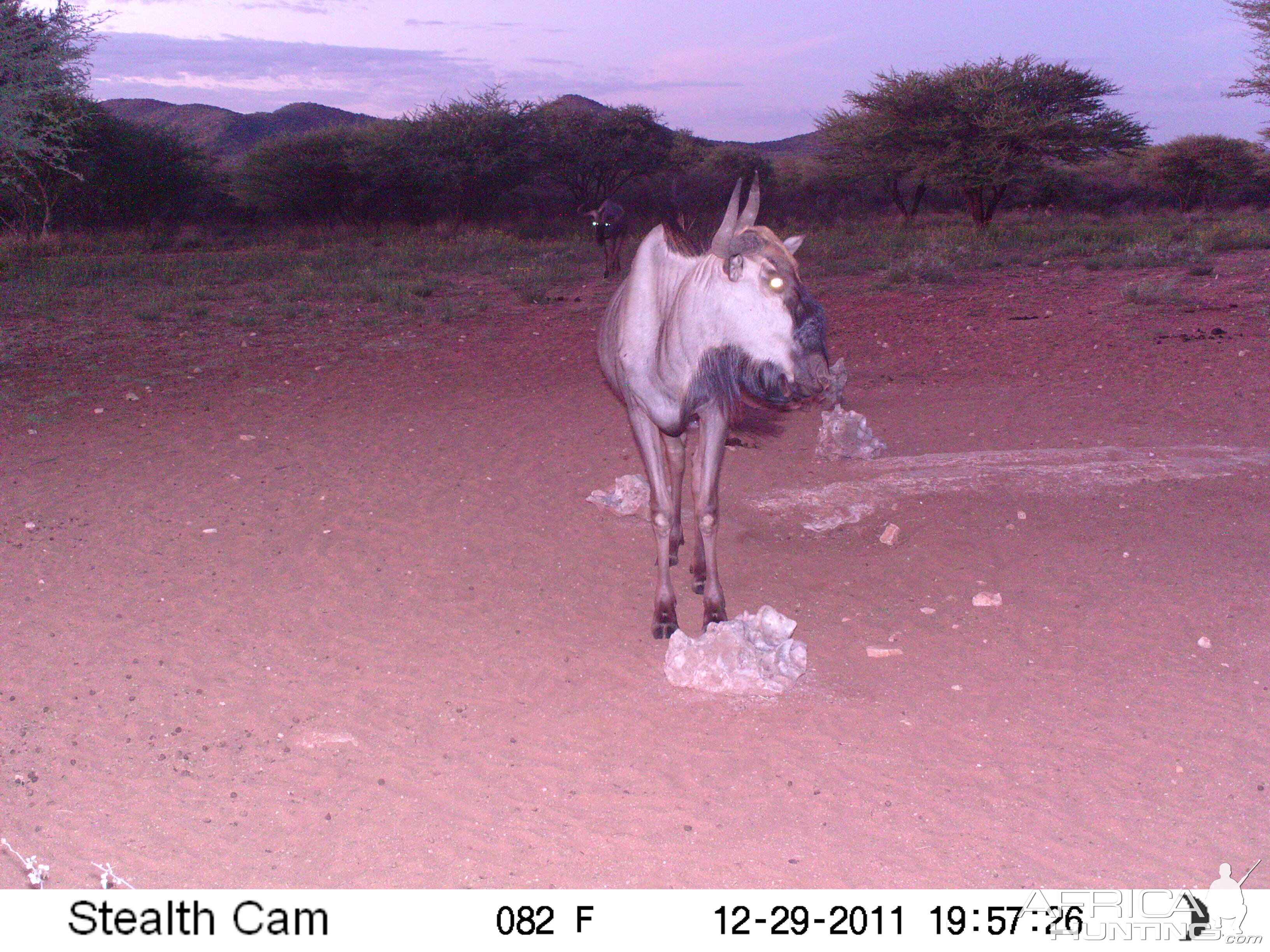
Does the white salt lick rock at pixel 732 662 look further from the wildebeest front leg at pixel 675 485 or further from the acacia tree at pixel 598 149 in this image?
the acacia tree at pixel 598 149

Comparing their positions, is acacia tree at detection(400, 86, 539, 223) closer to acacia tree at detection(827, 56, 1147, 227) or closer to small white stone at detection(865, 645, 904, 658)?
acacia tree at detection(827, 56, 1147, 227)

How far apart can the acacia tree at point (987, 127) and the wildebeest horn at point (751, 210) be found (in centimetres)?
2253

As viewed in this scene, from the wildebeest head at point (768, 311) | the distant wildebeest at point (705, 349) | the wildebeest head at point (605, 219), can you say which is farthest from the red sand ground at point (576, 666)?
the wildebeest head at point (605, 219)

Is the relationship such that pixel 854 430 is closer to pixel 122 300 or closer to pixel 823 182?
pixel 122 300

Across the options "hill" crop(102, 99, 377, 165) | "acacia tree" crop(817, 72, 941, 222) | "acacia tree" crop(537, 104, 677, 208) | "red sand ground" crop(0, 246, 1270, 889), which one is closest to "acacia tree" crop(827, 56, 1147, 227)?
"acacia tree" crop(817, 72, 941, 222)

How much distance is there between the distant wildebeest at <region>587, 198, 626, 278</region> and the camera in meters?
15.0

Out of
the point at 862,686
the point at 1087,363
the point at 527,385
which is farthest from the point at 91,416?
the point at 1087,363

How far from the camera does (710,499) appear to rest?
437cm

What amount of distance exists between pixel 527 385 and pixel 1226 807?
6820mm

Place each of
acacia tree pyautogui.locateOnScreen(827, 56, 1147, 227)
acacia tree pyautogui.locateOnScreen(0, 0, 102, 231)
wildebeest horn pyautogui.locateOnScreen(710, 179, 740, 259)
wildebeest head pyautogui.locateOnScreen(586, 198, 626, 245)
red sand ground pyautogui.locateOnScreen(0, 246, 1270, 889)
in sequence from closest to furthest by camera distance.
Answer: red sand ground pyautogui.locateOnScreen(0, 246, 1270, 889) → wildebeest horn pyautogui.locateOnScreen(710, 179, 740, 259) → acacia tree pyautogui.locateOnScreen(0, 0, 102, 231) → wildebeest head pyautogui.locateOnScreen(586, 198, 626, 245) → acacia tree pyautogui.locateOnScreen(827, 56, 1147, 227)

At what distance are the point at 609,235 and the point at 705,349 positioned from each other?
37.8ft

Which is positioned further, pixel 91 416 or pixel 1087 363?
pixel 1087 363

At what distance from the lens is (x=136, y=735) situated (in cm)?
331

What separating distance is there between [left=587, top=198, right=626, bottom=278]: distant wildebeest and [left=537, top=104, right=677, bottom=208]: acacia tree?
13630 millimetres
